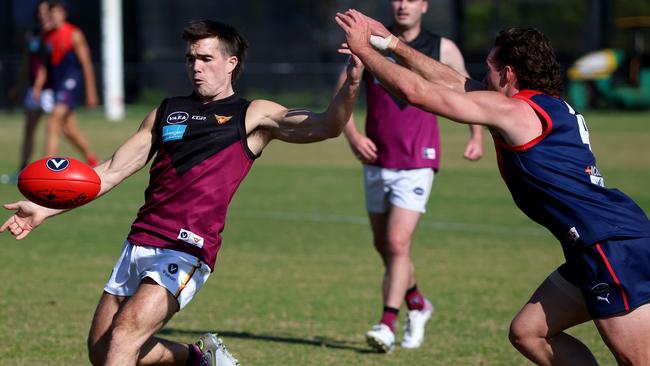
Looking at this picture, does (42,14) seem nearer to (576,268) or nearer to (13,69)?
(576,268)

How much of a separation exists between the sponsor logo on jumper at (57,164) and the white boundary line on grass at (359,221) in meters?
7.38

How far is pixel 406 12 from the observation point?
771 centimetres

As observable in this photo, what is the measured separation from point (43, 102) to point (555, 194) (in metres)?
12.2

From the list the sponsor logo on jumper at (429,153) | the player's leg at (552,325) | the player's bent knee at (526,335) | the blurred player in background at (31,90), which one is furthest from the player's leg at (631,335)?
the blurred player in background at (31,90)

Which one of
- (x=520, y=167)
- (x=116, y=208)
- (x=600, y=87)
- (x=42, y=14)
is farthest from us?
(x=600, y=87)

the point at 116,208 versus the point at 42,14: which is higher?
the point at 42,14

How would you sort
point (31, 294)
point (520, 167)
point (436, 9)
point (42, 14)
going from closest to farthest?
point (520, 167) < point (31, 294) < point (42, 14) < point (436, 9)

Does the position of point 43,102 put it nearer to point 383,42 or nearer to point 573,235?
point 383,42

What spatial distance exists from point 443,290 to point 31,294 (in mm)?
3382

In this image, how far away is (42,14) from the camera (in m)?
16.2

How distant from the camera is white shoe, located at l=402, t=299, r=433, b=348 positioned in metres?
7.41

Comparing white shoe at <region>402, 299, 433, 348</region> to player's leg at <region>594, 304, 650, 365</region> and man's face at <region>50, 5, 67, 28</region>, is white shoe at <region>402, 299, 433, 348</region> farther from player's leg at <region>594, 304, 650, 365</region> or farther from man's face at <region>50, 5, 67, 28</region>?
man's face at <region>50, 5, 67, 28</region>

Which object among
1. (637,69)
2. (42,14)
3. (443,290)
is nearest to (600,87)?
(637,69)

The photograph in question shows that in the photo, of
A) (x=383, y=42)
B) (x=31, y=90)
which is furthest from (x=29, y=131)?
(x=383, y=42)
